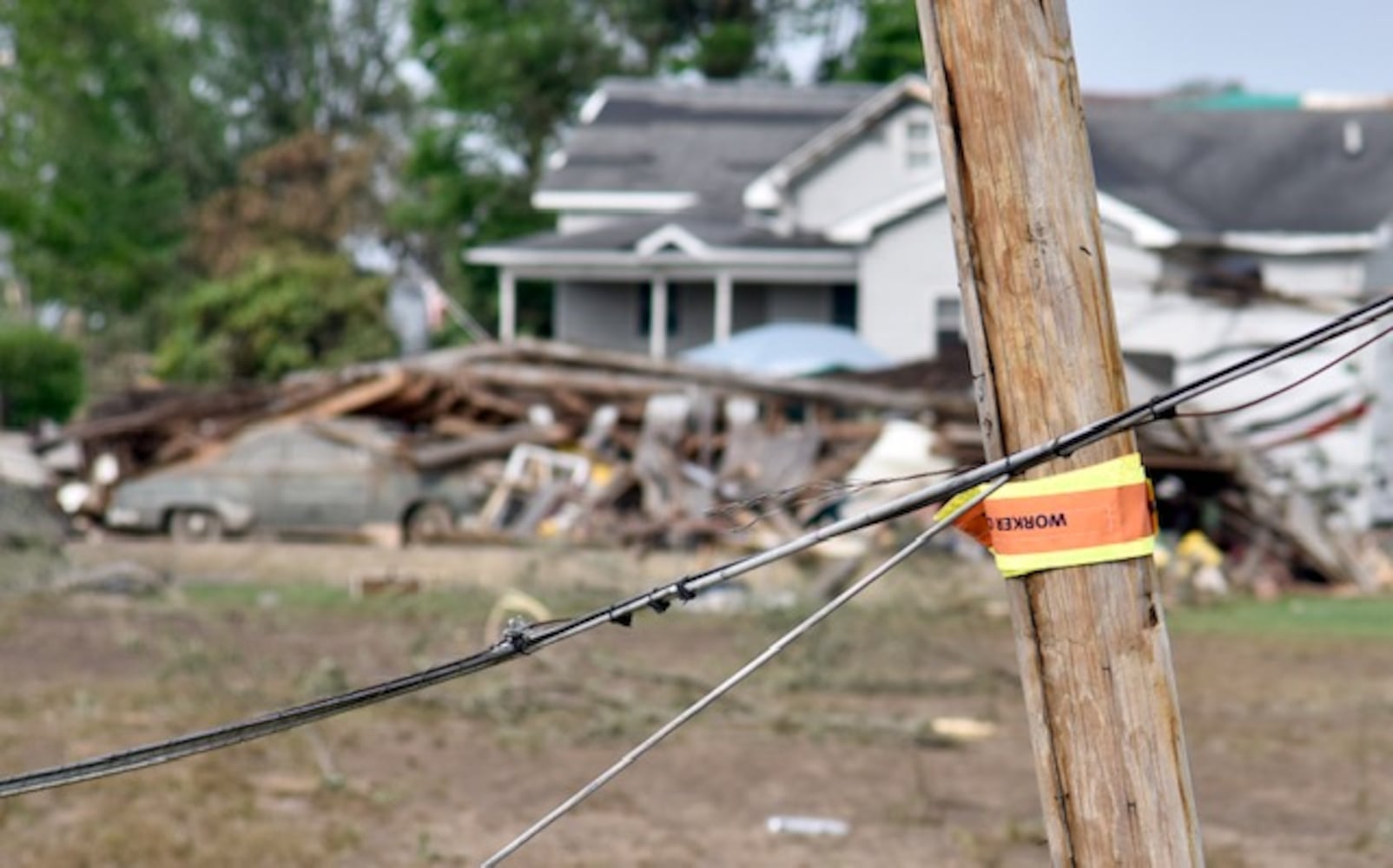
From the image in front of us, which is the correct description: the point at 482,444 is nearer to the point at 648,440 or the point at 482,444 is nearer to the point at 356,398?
the point at 648,440

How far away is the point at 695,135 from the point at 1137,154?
362 inches

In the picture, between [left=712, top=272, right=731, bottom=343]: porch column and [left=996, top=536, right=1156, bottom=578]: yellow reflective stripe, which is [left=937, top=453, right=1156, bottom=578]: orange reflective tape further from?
[left=712, top=272, right=731, bottom=343]: porch column

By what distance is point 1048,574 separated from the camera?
4324 mm

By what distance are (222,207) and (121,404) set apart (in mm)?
33706

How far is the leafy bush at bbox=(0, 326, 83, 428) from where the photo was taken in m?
43.0

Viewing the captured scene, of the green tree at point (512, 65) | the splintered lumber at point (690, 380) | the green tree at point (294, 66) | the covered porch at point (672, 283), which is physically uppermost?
the green tree at point (294, 66)

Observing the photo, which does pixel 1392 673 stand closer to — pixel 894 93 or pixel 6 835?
pixel 6 835

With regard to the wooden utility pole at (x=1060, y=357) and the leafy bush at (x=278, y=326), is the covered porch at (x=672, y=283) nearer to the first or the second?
the leafy bush at (x=278, y=326)

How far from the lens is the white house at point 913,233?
27.5 m

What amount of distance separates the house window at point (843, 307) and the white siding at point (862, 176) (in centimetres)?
106

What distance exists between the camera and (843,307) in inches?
1364

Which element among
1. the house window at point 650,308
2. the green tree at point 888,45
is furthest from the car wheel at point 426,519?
the green tree at point 888,45

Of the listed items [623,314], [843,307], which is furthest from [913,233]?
[623,314]

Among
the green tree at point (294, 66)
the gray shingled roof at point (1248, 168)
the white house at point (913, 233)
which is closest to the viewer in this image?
the white house at point (913, 233)
